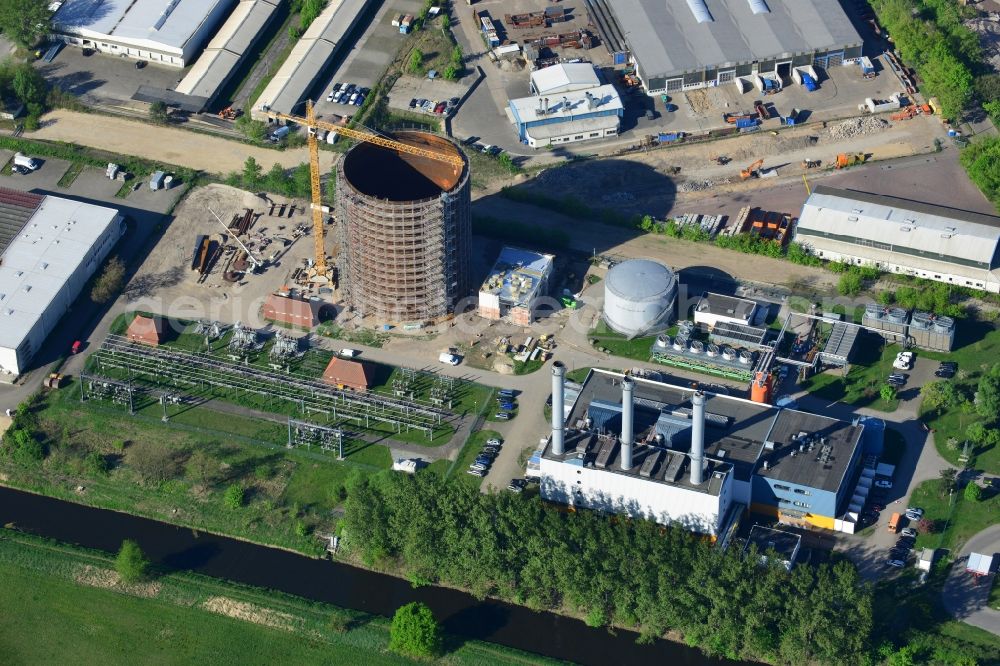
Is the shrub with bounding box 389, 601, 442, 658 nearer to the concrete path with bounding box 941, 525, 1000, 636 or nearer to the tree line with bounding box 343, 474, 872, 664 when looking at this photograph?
the tree line with bounding box 343, 474, 872, 664

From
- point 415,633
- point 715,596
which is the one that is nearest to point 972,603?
point 715,596

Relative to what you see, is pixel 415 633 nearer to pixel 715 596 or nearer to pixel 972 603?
pixel 715 596

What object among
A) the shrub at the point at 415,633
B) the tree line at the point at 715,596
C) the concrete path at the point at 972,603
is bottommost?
the shrub at the point at 415,633

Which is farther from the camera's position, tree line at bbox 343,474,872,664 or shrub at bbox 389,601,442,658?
shrub at bbox 389,601,442,658

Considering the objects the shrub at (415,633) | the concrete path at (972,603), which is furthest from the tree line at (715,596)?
the shrub at (415,633)

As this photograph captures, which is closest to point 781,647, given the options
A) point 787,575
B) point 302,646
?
point 787,575

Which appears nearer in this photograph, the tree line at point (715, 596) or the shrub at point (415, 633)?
the tree line at point (715, 596)

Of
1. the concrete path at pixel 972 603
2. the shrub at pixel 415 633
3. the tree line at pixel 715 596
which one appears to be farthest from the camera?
the concrete path at pixel 972 603

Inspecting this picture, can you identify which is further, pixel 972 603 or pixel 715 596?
pixel 972 603

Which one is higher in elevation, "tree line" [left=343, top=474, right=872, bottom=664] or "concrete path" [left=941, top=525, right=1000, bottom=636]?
"concrete path" [left=941, top=525, right=1000, bottom=636]

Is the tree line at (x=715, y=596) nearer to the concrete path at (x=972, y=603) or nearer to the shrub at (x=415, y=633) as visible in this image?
the concrete path at (x=972, y=603)

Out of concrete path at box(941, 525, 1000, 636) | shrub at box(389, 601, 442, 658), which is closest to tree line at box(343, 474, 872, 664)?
concrete path at box(941, 525, 1000, 636)
